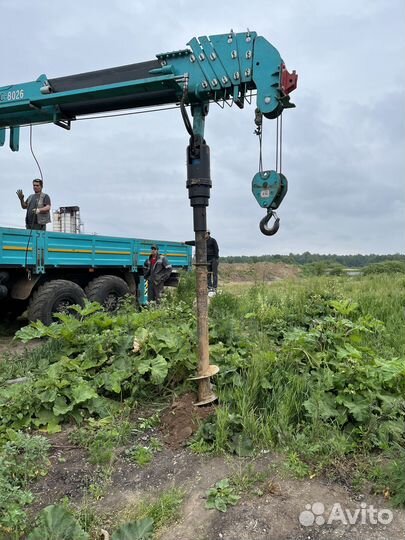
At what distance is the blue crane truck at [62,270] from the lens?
716 cm

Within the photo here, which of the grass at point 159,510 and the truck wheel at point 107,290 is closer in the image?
the grass at point 159,510

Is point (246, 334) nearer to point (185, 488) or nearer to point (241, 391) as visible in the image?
point (241, 391)

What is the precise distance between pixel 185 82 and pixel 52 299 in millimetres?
4421

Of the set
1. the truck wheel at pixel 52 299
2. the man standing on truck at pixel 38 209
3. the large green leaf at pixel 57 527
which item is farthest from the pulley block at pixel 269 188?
the man standing on truck at pixel 38 209

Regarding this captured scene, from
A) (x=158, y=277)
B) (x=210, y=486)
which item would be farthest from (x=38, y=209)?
(x=210, y=486)

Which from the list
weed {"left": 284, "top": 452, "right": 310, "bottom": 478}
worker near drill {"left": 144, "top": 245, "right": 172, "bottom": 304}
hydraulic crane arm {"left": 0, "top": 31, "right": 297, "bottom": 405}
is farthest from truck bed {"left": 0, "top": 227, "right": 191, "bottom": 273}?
weed {"left": 284, "top": 452, "right": 310, "bottom": 478}

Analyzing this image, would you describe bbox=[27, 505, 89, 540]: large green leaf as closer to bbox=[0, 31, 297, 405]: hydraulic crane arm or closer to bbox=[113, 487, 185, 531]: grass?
bbox=[113, 487, 185, 531]: grass

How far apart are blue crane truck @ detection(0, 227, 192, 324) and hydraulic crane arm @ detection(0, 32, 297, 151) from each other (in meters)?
2.28

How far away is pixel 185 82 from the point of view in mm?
4371

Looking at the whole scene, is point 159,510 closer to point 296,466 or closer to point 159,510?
point 159,510

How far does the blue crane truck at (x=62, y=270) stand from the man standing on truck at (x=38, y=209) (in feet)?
1.60

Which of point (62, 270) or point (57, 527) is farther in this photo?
point (62, 270)

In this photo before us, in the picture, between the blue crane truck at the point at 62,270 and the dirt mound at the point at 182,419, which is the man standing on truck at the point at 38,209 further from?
the dirt mound at the point at 182,419

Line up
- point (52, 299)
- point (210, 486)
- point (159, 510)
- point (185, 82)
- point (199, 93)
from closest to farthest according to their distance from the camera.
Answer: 1. point (159, 510)
2. point (210, 486)
3. point (185, 82)
4. point (199, 93)
5. point (52, 299)
